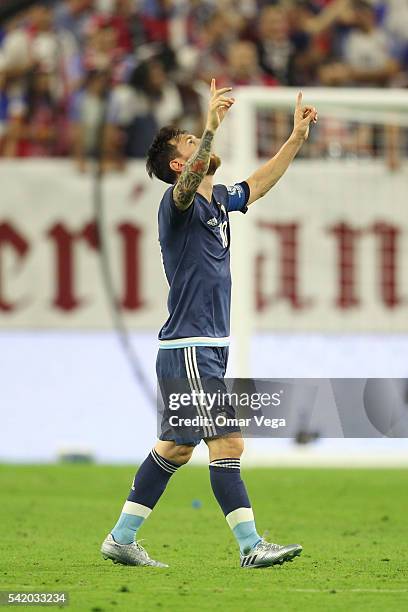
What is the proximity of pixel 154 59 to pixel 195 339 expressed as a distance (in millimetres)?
9915

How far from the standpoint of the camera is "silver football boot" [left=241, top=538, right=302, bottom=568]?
764 cm

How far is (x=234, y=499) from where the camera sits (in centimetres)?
772

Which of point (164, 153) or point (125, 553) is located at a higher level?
point (164, 153)

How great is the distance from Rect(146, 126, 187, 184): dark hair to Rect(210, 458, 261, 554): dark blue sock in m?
1.53

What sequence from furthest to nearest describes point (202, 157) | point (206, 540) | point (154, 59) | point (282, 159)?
point (154, 59), point (206, 540), point (282, 159), point (202, 157)

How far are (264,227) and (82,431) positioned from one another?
3.25 metres

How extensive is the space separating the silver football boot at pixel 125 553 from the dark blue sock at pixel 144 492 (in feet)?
0.10

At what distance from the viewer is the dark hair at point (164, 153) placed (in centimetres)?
798

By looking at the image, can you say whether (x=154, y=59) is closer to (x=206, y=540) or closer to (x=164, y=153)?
(x=206, y=540)

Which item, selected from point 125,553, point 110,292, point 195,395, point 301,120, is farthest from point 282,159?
point 110,292

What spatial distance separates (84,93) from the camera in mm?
17422

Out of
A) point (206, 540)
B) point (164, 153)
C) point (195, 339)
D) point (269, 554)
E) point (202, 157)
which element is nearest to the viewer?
point (202, 157)

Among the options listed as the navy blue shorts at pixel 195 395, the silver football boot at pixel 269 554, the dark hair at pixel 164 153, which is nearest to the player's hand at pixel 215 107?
the dark hair at pixel 164 153

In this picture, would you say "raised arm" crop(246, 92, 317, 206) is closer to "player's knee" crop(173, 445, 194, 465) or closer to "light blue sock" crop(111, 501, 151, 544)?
"player's knee" crop(173, 445, 194, 465)
